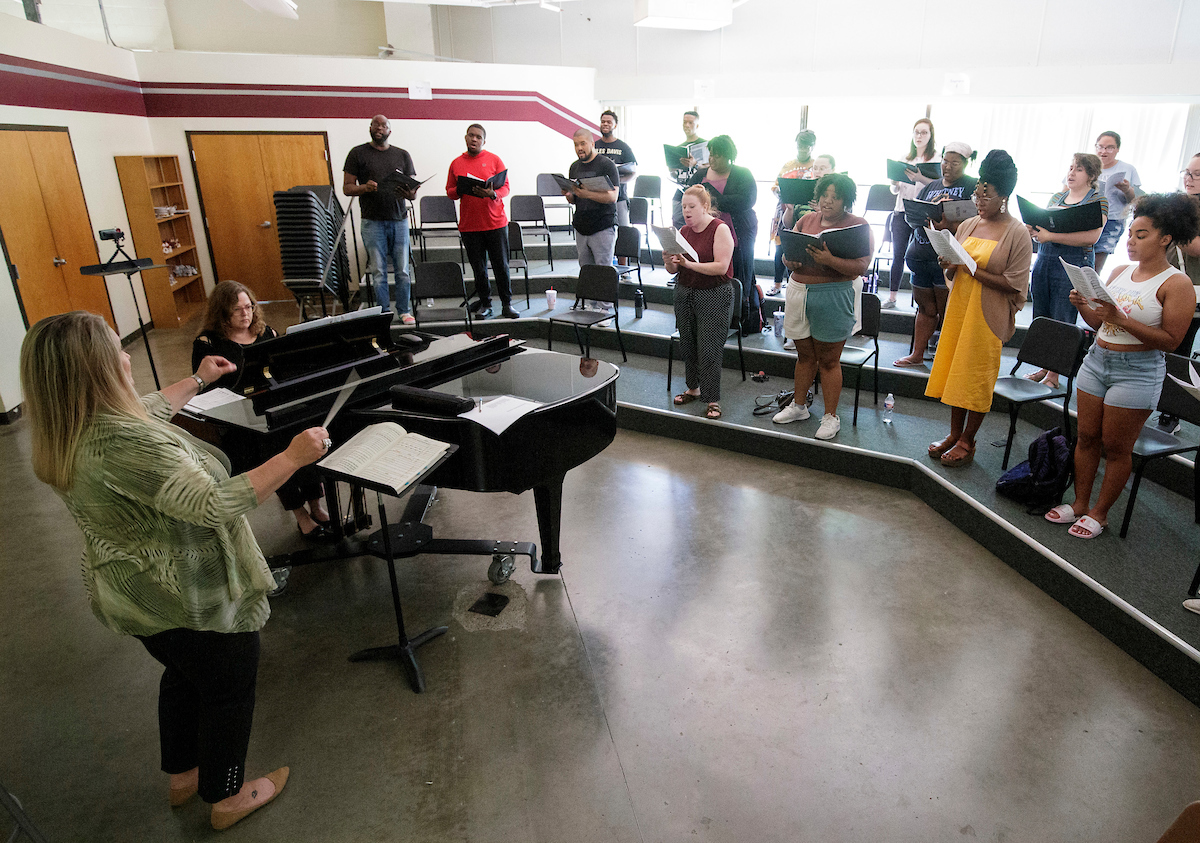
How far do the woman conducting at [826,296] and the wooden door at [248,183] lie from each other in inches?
251

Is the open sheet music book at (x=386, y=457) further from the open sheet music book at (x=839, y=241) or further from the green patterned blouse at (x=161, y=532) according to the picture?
the open sheet music book at (x=839, y=241)

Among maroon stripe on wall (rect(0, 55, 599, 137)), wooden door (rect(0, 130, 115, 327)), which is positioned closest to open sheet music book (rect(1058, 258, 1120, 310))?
wooden door (rect(0, 130, 115, 327))

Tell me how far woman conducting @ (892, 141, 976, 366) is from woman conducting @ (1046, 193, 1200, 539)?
Result: 50.7 inches

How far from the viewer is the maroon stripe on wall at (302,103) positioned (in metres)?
7.20

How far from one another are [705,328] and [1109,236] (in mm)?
2878

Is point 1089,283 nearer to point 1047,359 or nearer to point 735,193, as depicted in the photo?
point 1047,359

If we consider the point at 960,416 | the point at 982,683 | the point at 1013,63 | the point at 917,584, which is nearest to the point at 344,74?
the point at 1013,63

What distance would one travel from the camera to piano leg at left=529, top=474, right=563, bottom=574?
118 inches

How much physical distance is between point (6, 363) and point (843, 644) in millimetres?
5806

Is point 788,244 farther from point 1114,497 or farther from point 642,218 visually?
point 642,218

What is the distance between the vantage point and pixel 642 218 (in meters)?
7.59

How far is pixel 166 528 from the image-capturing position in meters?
1.74

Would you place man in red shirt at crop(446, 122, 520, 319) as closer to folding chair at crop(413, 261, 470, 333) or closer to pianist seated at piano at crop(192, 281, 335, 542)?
folding chair at crop(413, 261, 470, 333)

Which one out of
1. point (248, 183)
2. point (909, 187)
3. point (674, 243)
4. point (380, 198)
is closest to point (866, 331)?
point (674, 243)
